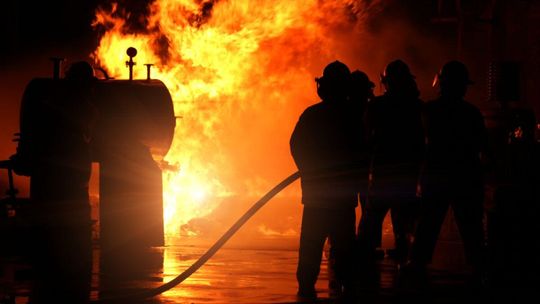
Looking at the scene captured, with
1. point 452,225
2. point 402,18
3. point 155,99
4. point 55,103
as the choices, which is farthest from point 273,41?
point 55,103

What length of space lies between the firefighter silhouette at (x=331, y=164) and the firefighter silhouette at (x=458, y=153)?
132cm

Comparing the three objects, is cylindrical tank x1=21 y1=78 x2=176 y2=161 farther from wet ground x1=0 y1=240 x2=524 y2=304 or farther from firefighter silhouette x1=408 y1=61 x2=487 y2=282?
firefighter silhouette x1=408 y1=61 x2=487 y2=282

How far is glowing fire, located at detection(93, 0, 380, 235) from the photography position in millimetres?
23578

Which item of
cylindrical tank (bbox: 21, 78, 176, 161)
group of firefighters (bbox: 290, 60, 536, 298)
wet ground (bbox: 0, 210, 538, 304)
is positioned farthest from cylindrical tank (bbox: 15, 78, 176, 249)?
group of firefighters (bbox: 290, 60, 536, 298)

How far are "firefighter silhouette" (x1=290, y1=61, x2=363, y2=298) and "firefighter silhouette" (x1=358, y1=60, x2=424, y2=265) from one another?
174 centimetres

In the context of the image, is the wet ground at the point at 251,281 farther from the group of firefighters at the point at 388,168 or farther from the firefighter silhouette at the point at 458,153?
the firefighter silhouette at the point at 458,153

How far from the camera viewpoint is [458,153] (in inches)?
418

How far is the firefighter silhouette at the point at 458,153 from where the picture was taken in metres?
10.6

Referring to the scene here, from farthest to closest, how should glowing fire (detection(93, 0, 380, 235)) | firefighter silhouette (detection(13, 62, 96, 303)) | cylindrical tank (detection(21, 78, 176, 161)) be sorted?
glowing fire (detection(93, 0, 380, 235))
cylindrical tank (detection(21, 78, 176, 161))
firefighter silhouette (detection(13, 62, 96, 303))

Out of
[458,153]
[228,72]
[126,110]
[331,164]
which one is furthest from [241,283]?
[228,72]

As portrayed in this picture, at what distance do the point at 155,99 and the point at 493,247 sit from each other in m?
4.52

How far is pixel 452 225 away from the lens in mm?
17734

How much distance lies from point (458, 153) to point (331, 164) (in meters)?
1.60

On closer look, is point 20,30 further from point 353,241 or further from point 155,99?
point 353,241
